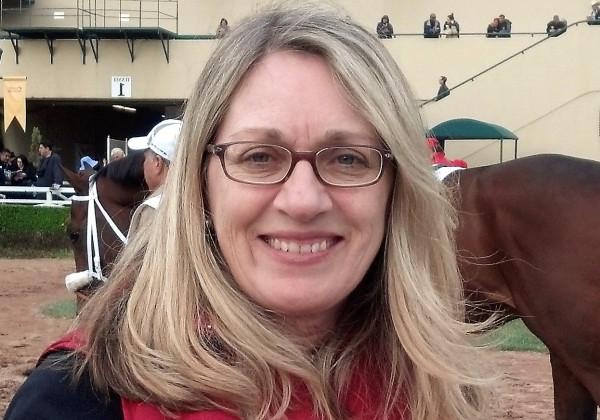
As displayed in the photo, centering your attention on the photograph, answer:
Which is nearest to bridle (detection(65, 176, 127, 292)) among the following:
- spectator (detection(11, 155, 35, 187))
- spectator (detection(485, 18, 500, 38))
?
spectator (detection(11, 155, 35, 187))

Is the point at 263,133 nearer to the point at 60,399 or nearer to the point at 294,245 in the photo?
the point at 294,245

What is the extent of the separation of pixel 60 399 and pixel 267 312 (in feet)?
1.34

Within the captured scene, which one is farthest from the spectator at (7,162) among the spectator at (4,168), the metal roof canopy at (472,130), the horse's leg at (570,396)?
the horse's leg at (570,396)

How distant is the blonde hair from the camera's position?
1.32m

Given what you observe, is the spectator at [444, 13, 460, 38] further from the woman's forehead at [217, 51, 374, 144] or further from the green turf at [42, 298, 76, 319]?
the woman's forehead at [217, 51, 374, 144]

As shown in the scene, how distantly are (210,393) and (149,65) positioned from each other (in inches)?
893

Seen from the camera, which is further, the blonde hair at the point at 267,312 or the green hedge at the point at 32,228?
the green hedge at the point at 32,228

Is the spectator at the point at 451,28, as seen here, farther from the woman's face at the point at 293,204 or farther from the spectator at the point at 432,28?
the woman's face at the point at 293,204

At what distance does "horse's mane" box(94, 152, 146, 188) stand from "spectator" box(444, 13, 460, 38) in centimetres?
1757

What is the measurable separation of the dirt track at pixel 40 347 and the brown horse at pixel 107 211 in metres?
1.46

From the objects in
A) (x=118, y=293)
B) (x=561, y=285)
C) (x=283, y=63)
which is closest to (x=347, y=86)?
(x=283, y=63)

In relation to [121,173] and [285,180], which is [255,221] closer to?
[285,180]

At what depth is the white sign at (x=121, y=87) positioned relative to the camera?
23.0 meters

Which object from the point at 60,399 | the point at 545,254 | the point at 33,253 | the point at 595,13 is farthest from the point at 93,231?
the point at 595,13
